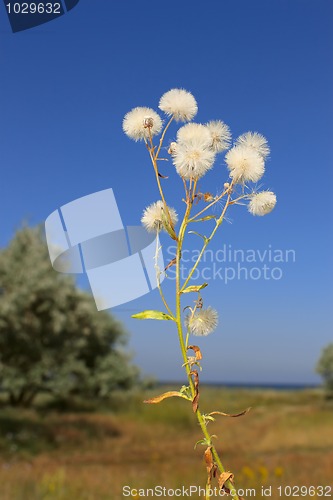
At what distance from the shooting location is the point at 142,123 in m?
1.23

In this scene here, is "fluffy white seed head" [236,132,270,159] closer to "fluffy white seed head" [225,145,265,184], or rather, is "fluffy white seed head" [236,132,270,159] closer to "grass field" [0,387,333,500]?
"fluffy white seed head" [225,145,265,184]

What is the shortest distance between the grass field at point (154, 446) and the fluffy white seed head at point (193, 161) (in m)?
3.80

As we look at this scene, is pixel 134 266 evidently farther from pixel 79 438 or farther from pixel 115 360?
pixel 115 360

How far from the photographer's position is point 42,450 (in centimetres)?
926

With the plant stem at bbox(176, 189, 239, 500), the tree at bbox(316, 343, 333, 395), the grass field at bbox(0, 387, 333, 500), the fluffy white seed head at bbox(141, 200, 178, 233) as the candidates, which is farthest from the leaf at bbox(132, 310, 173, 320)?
the tree at bbox(316, 343, 333, 395)

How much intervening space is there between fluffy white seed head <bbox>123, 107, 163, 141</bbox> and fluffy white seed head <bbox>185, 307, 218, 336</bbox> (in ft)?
1.39

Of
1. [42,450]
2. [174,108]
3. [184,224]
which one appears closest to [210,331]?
[184,224]

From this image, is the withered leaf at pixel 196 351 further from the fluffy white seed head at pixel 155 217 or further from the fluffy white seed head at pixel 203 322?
the fluffy white seed head at pixel 155 217

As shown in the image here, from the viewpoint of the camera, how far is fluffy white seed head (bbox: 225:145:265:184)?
1099 millimetres

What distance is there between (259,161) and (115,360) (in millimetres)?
12431

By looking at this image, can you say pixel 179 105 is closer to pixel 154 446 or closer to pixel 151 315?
pixel 151 315

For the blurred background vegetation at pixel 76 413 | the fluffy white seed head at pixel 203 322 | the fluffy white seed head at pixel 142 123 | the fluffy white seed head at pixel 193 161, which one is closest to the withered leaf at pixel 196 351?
the fluffy white seed head at pixel 203 322

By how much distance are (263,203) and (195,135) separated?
0.20 m

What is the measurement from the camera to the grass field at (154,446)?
4.64 metres
